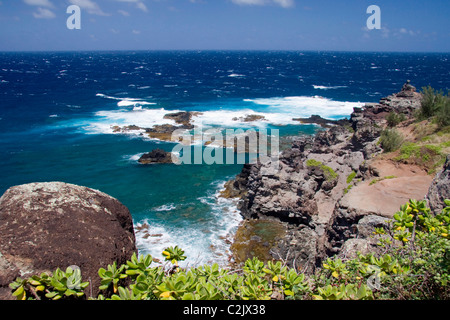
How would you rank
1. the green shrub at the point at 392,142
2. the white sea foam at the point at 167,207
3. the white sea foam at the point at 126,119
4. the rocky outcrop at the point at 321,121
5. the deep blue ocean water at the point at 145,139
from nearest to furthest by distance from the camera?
the green shrub at the point at 392,142
the deep blue ocean water at the point at 145,139
the white sea foam at the point at 167,207
the rocky outcrop at the point at 321,121
the white sea foam at the point at 126,119

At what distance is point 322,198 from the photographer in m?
19.1

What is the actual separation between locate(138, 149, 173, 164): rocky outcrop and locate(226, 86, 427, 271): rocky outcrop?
1008 cm

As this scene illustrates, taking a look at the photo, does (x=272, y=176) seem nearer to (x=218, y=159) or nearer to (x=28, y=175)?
(x=218, y=159)

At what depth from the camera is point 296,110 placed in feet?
185

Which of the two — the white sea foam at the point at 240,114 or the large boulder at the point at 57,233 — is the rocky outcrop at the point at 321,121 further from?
the large boulder at the point at 57,233

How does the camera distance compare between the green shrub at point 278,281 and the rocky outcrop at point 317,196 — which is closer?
the green shrub at point 278,281

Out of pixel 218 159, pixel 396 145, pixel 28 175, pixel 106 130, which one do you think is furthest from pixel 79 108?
pixel 396 145

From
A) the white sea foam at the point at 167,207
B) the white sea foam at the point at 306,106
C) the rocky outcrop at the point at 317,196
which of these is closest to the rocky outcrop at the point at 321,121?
the white sea foam at the point at 306,106

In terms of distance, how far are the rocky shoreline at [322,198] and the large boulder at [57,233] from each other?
515 centimetres

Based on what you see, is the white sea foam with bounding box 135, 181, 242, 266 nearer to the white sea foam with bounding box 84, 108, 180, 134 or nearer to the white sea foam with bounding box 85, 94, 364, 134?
the white sea foam with bounding box 85, 94, 364, 134

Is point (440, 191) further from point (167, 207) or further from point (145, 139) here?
point (145, 139)

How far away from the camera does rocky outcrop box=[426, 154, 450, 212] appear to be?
6309mm

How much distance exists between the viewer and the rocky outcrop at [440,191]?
6.31 metres
